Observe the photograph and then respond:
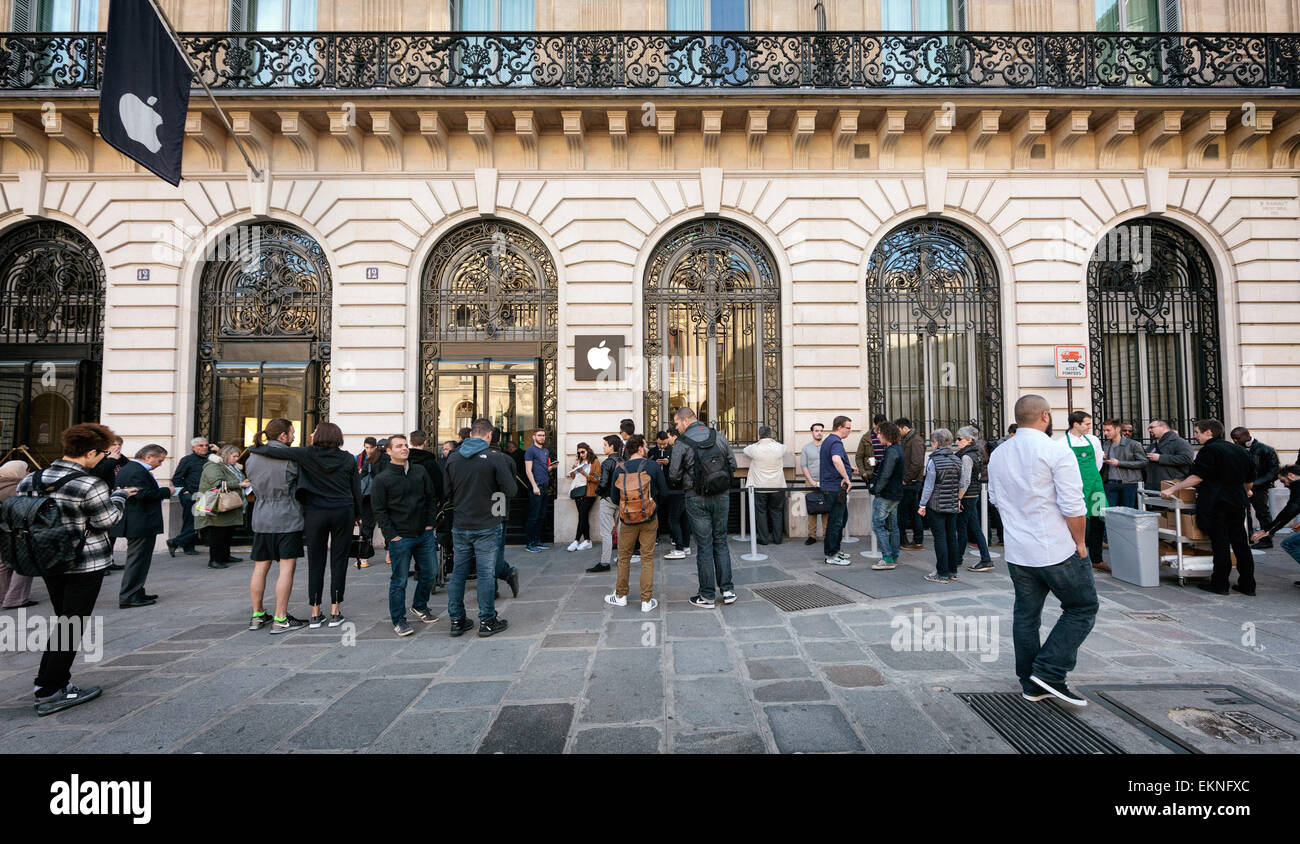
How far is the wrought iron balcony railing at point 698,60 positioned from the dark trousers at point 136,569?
8124 millimetres

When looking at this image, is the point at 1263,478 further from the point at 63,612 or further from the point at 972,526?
the point at 63,612

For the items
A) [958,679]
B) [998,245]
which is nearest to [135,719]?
[958,679]

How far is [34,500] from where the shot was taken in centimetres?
383

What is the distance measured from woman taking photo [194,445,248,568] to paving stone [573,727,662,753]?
305 inches

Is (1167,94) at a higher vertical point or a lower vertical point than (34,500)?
higher

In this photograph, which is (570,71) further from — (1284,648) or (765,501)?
(1284,648)

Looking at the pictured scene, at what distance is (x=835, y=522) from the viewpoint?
7.93 m

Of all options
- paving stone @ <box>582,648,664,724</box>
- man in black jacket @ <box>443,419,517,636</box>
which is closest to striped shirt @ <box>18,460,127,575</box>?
man in black jacket @ <box>443,419,517,636</box>

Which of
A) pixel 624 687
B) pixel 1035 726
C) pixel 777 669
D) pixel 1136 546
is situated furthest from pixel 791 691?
pixel 1136 546

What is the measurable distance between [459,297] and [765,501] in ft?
22.6

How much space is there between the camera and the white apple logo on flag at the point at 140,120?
26.2 ft

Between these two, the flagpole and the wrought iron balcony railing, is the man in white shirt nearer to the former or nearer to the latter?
the wrought iron balcony railing

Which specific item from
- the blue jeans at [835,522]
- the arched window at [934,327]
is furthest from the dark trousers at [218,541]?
the arched window at [934,327]

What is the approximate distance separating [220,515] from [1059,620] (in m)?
10.3
